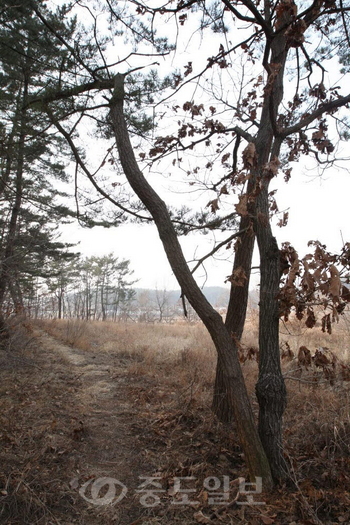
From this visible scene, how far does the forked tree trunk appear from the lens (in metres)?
2.28

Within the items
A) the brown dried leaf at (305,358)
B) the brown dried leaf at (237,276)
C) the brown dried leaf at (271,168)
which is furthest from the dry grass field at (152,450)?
the brown dried leaf at (271,168)

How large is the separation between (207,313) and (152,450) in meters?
1.57

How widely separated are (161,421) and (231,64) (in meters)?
4.00

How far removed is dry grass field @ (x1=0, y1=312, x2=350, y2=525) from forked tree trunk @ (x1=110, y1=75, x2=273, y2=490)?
0.16 m

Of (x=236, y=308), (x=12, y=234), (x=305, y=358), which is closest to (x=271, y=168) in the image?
(x=305, y=358)

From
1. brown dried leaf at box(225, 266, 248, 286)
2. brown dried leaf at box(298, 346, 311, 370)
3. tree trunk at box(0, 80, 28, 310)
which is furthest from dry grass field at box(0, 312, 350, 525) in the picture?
tree trunk at box(0, 80, 28, 310)

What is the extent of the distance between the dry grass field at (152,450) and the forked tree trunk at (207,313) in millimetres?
160

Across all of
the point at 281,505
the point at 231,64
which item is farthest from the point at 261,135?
the point at 281,505

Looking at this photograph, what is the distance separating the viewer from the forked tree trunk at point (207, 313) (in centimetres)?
228

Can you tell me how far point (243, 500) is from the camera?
7.09ft

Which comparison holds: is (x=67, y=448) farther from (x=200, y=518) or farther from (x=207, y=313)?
(x=207, y=313)

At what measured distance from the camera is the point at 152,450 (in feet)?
9.79

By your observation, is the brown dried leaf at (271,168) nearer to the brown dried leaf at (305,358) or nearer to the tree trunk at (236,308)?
the tree trunk at (236,308)

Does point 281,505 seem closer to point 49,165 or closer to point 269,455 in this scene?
point 269,455
